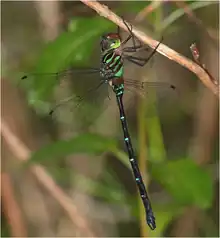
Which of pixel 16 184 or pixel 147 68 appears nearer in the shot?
pixel 147 68

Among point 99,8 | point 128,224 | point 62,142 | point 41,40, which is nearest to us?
point 99,8

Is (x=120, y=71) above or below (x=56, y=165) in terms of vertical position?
below

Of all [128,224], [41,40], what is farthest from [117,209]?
[41,40]

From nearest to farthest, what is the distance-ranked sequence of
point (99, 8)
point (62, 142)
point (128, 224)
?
point (99, 8), point (62, 142), point (128, 224)

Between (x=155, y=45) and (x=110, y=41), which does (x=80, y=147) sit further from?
(x=155, y=45)

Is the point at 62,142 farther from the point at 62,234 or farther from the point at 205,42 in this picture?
the point at 205,42

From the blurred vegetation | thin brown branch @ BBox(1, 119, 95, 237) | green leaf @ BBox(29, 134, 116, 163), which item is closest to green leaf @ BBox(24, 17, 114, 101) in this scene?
the blurred vegetation
